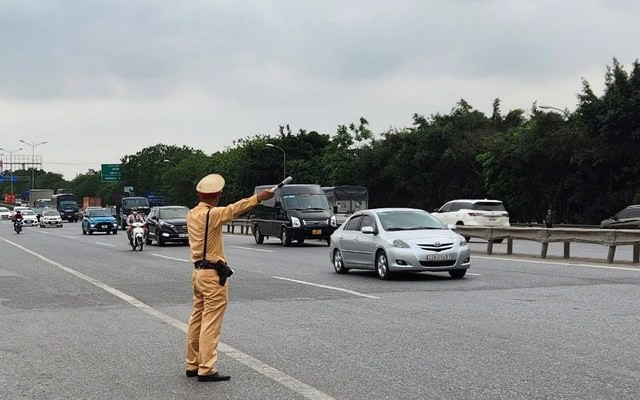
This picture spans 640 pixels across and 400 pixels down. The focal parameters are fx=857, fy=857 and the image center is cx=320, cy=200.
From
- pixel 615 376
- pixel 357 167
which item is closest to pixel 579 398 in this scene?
pixel 615 376

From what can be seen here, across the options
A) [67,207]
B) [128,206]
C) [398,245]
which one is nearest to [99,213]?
[128,206]

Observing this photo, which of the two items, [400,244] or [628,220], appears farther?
[628,220]

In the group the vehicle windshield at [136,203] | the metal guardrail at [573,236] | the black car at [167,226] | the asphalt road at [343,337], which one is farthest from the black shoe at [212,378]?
the vehicle windshield at [136,203]

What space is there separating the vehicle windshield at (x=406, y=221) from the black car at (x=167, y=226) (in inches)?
641

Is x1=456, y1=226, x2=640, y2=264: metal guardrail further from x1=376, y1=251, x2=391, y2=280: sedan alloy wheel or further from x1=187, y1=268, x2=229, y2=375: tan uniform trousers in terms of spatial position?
x1=187, y1=268, x2=229, y2=375: tan uniform trousers

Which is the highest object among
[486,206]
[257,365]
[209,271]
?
Result: [486,206]

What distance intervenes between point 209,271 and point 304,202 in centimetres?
2587

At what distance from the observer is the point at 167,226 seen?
111 ft

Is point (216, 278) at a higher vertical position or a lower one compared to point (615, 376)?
higher

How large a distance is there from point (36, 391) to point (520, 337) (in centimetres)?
505

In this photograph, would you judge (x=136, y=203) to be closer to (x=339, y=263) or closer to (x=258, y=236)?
(x=258, y=236)

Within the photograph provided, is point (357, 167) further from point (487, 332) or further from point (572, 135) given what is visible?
point (487, 332)

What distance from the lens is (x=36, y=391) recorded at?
23.1 ft

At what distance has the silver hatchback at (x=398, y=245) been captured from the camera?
54.2 feet
